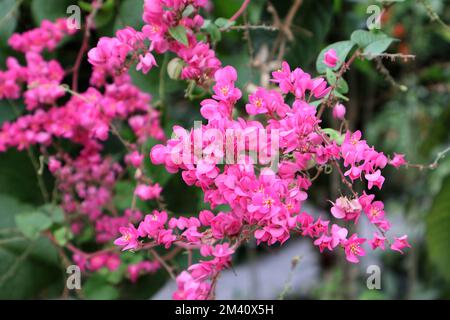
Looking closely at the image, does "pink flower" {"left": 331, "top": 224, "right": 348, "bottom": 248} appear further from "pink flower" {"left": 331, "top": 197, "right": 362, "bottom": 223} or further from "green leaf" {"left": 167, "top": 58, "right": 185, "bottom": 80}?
"green leaf" {"left": 167, "top": 58, "right": 185, "bottom": 80}

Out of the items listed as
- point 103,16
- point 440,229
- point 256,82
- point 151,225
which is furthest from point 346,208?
point 440,229

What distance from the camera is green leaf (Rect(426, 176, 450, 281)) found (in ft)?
3.86

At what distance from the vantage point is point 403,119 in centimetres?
202

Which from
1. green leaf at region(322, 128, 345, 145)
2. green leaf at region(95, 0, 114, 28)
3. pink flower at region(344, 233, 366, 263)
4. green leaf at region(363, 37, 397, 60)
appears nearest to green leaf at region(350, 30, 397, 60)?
green leaf at region(363, 37, 397, 60)

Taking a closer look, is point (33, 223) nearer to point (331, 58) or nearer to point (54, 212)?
point (54, 212)

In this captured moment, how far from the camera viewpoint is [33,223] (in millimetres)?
832

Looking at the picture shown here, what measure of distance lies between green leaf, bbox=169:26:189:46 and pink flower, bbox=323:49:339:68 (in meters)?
0.14

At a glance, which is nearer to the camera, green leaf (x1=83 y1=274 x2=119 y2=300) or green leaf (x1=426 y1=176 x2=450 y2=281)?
green leaf (x1=83 y1=274 x2=119 y2=300)

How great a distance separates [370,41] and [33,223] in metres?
0.48

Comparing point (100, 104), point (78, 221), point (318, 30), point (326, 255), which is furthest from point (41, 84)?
point (326, 255)

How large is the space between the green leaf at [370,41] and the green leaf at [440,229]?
0.57m

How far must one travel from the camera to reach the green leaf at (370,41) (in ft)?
2.18
